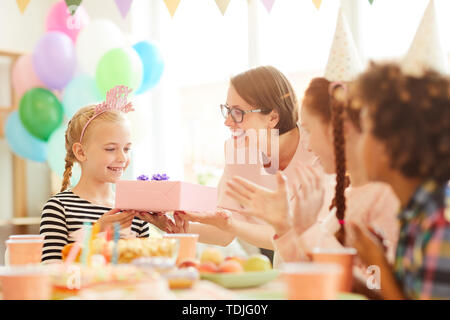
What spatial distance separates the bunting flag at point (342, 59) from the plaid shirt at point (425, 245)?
1.43 ft

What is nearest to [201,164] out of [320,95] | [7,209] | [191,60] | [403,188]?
[191,60]

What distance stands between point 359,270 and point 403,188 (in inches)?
10.3

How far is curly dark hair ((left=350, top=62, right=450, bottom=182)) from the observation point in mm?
799

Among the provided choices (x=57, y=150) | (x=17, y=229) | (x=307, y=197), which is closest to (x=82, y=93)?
(x=57, y=150)

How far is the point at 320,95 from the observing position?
1222mm

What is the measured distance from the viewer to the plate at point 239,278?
1.04 metres

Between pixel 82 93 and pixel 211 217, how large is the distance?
267 cm

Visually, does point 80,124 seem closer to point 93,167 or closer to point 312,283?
point 93,167

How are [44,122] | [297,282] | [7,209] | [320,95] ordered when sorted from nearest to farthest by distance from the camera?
[297,282], [320,95], [44,122], [7,209]

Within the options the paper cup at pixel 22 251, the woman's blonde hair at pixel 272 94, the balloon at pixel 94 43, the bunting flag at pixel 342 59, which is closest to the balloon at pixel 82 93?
the balloon at pixel 94 43

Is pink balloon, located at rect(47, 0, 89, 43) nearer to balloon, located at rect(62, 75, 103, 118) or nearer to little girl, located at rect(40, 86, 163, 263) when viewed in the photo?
balloon, located at rect(62, 75, 103, 118)

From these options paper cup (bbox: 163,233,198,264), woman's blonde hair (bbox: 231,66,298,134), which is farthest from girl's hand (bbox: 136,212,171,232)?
woman's blonde hair (bbox: 231,66,298,134)

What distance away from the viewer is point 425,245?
0.77 metres

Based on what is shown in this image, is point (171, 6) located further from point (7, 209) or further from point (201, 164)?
point (7, 209)
